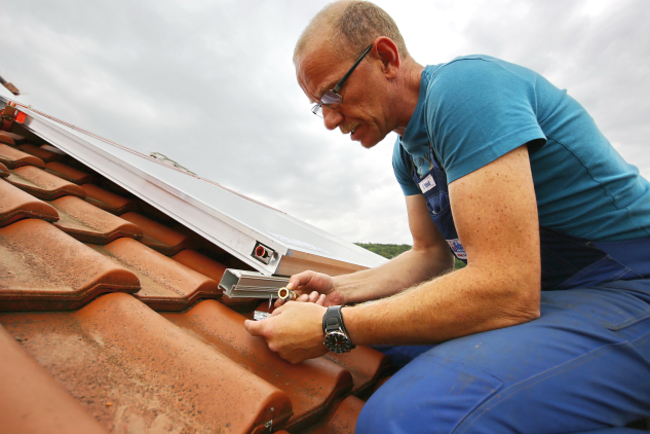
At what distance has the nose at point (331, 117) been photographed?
Result: 1.59 metres

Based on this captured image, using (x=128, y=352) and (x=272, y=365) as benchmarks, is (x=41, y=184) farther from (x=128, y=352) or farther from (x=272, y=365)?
(x=272, y=365)

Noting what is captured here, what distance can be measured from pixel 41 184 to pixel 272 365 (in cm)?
189

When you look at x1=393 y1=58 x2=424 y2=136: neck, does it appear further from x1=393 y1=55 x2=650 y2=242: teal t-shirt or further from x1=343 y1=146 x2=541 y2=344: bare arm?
x1=343 y1=146 x2=541 y2=344: bare arm

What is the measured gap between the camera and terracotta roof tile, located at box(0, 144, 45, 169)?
2138 mm

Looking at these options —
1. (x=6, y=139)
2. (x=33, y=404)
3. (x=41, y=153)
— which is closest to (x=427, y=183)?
(x=33, y=404)

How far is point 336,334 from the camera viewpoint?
3.70 ft

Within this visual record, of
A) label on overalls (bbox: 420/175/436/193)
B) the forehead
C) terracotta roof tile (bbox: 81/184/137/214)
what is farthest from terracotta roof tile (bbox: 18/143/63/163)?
label on overalls (bbox: 420/175/436/193)

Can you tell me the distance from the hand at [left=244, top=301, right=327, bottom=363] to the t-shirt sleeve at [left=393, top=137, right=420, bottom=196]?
43.3 inches

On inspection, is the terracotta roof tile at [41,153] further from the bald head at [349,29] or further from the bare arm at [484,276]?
the bare arm at [484,276]

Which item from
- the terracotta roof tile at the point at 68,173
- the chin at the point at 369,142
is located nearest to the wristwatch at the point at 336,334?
the chin at the point at 369,142

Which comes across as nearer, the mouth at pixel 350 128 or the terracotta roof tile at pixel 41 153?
the mouth at pixel 350 128

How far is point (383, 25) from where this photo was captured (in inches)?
58.6

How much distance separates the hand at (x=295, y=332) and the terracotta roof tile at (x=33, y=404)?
65 cm

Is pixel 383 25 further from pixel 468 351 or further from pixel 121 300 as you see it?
pixel 121 300
